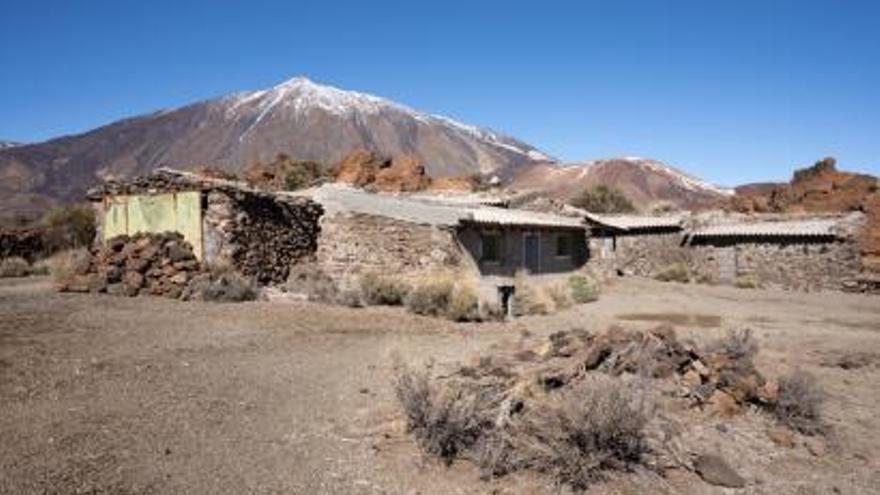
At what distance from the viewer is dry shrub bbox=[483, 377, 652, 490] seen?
6176 millimetres

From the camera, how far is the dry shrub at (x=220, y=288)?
1569cm

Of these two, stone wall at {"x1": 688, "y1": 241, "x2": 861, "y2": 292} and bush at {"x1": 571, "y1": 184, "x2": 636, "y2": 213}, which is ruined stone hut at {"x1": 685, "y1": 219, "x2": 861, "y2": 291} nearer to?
stone wall at {"x1": 688, "y1": 241, "x2": 861, "y2": 292}

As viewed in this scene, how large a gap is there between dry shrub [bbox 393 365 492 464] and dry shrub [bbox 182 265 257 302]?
9.40m

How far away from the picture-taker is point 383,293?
16.9 m

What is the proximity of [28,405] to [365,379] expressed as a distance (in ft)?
11.8

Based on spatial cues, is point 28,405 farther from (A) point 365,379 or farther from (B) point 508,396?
(B) point 508,396

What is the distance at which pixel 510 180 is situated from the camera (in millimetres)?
87312

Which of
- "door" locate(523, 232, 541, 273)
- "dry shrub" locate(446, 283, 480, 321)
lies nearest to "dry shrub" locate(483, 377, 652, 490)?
"dry shrub" locate(446, 283, 480, 321)

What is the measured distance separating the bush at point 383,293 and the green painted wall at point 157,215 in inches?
156

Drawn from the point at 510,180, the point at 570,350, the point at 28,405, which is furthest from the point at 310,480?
the point at 510,180

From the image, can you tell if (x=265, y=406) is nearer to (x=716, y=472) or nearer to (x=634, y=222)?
(x=716, y=472)

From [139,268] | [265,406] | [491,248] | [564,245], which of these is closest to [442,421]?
[265,406]

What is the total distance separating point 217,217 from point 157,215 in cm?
194

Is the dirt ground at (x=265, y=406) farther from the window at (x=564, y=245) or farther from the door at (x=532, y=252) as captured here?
the window at (x=564, y=245)
